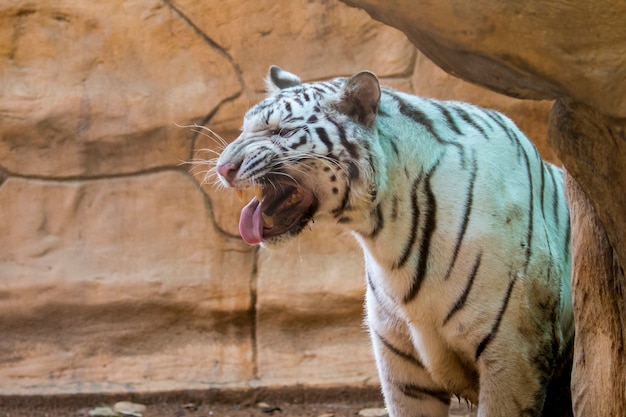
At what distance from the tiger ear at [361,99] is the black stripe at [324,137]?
90 mm

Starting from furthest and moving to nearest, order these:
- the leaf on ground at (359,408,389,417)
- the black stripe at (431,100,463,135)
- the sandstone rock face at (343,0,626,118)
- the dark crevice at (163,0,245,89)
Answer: the dark crevice at (163,0,245,89)
the leaf on ground at (359,408,389,417)
the black stripe at (431,100,463,135)
the sandstone rock face at (343,0,626,118)

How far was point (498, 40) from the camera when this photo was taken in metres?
2.26

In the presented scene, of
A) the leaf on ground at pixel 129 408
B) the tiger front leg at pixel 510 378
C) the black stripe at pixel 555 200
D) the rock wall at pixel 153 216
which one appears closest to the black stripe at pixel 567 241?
the black stripe at pixel 555 200

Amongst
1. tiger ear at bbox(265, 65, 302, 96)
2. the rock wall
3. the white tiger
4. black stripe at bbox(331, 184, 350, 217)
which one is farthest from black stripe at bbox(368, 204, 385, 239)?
the rock wall

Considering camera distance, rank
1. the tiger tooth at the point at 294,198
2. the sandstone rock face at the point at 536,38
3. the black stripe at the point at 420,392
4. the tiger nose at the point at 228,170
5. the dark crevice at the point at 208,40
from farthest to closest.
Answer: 1. the dark crevice at the point at 208,40
2. the black stripe at the point at 420,392
3. the tiger tooth at the point at 294,198
4. the tiger nose at the point at 228,170
5. the sandstone rock face at the point at 536,38

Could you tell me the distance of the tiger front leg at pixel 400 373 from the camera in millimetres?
3373

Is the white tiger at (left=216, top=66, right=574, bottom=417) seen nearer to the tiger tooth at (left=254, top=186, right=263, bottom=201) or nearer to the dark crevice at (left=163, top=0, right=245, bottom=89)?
the tiger tooth at (left=254, top=186, right=263, bottom=201)

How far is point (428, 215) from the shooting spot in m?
3.14

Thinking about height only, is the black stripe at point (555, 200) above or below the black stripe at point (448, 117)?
below

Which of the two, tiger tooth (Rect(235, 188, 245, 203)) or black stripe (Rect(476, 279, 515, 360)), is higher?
tiger tooth (Rect(235, 188, 245, 203))

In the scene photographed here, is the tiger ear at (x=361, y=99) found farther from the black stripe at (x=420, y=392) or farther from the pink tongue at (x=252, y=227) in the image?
the black stripe at (x=420, y=392)

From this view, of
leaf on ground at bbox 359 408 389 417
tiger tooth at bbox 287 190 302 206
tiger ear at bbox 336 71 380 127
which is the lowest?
leaf on ground at bbox 359 408 389 417

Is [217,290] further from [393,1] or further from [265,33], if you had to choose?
[393,1]

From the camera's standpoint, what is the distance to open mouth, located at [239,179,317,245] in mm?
3039
